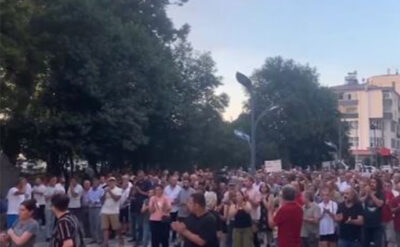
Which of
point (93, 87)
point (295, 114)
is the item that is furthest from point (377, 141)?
point (93, 87)

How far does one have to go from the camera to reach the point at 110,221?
20375 mm

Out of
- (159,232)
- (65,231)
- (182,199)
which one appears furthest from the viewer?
(182,199)

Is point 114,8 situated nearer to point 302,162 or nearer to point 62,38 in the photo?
point 62,38

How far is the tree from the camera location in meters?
69.4

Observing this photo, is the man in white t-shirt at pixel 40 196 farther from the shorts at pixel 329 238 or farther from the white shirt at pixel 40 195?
the shorts at pixel 329 238

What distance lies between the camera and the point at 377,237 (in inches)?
672

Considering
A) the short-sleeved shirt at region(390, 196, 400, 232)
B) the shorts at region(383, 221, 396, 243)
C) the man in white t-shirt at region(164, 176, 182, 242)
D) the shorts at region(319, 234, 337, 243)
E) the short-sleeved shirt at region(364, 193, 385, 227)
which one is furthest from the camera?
the man in white t-shirt at region(164, 176, 182, 242)

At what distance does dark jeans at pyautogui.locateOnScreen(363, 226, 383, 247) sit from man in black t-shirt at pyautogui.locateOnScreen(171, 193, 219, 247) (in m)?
8.15

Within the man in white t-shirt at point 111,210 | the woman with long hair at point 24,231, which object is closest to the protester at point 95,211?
the man in white t-shirt at point 111,210

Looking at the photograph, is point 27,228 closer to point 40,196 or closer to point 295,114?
point 40,196

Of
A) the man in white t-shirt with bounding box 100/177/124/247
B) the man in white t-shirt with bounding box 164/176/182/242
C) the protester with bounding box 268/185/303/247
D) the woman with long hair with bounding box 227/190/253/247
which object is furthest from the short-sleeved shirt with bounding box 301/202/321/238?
the man in white t-shirt with bounding box 100/177/124/247

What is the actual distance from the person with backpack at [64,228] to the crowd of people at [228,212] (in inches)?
12.4

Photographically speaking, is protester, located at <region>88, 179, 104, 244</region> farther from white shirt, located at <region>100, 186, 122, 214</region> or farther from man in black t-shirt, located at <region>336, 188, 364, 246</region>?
man in black t-shirt, located at <region>336, 188, 364, 246</region>

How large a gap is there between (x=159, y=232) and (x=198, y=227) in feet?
27.8
